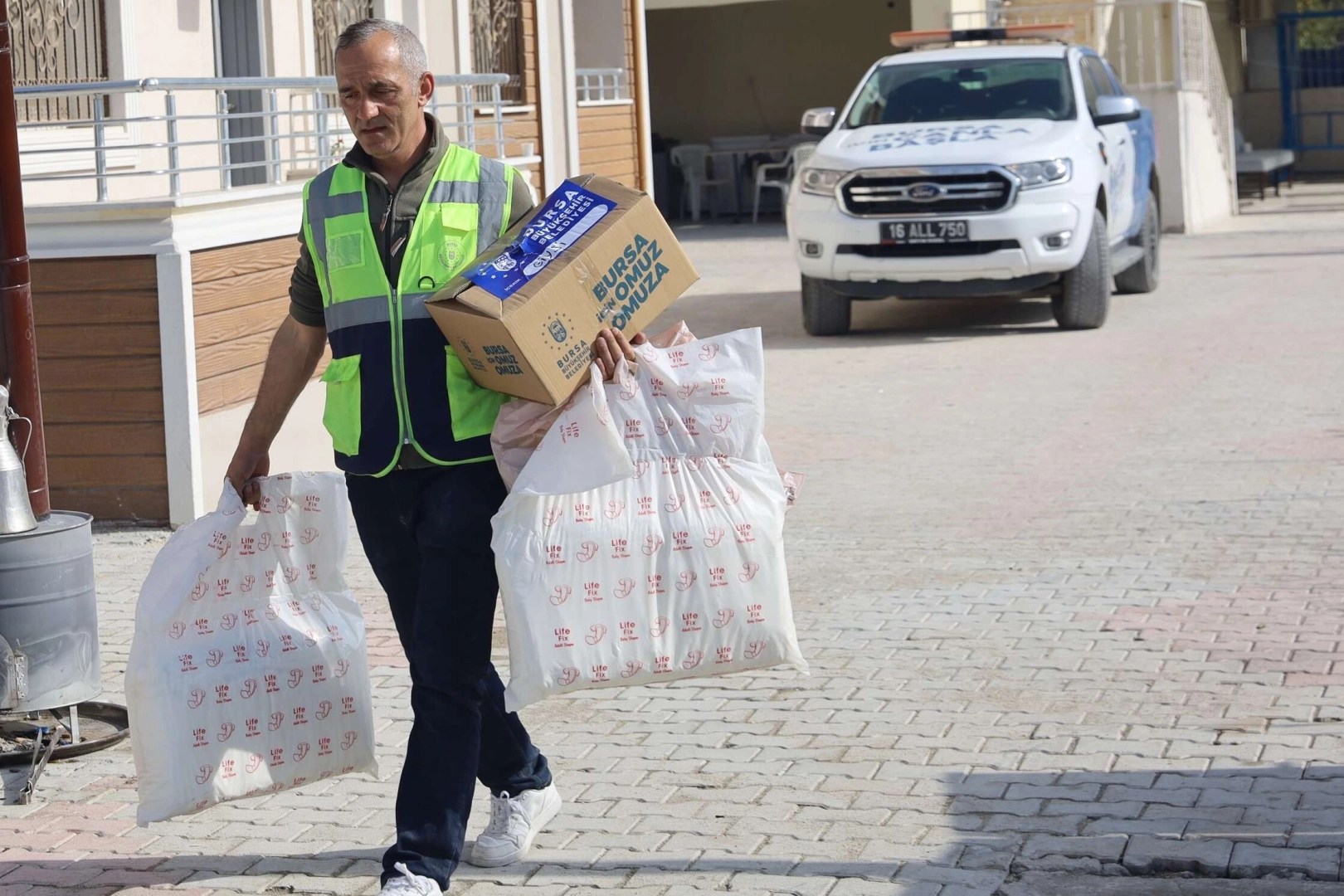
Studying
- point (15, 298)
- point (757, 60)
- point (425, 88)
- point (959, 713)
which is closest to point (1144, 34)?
point (757, 60)

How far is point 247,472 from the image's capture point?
13.1 feet

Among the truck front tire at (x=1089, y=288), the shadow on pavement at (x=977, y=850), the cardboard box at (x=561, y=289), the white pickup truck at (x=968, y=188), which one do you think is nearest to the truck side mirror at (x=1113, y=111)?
the white pickup truck at (x=968, y=188)

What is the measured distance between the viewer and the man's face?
3.60 meters

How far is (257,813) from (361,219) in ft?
5.45

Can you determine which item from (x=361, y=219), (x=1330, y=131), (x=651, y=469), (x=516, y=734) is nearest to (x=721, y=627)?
(x=651, y=469)

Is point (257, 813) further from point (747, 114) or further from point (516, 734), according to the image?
point (747, 114)

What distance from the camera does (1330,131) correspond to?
30.8m

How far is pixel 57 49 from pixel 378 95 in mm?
7775

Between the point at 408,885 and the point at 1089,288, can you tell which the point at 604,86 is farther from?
the point at 408,885

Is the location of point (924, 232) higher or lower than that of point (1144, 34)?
lower

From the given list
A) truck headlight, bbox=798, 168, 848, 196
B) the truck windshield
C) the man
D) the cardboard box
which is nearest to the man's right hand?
the man

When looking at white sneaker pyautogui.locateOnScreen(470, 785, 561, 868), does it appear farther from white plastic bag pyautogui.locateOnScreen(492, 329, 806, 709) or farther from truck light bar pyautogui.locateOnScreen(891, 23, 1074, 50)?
truck light bar pyautogui.locateOnScreen(891, 23, 1074, 50)

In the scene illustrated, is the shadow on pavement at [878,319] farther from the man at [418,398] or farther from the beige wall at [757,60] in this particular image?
the beige wall at [757,60]

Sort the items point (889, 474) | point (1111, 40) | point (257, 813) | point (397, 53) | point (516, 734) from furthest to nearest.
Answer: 1. point (1111, 40)
2. point (889, 474)
3. point (257, 813)
4. point (516, 734)
5. point (397, 53)
